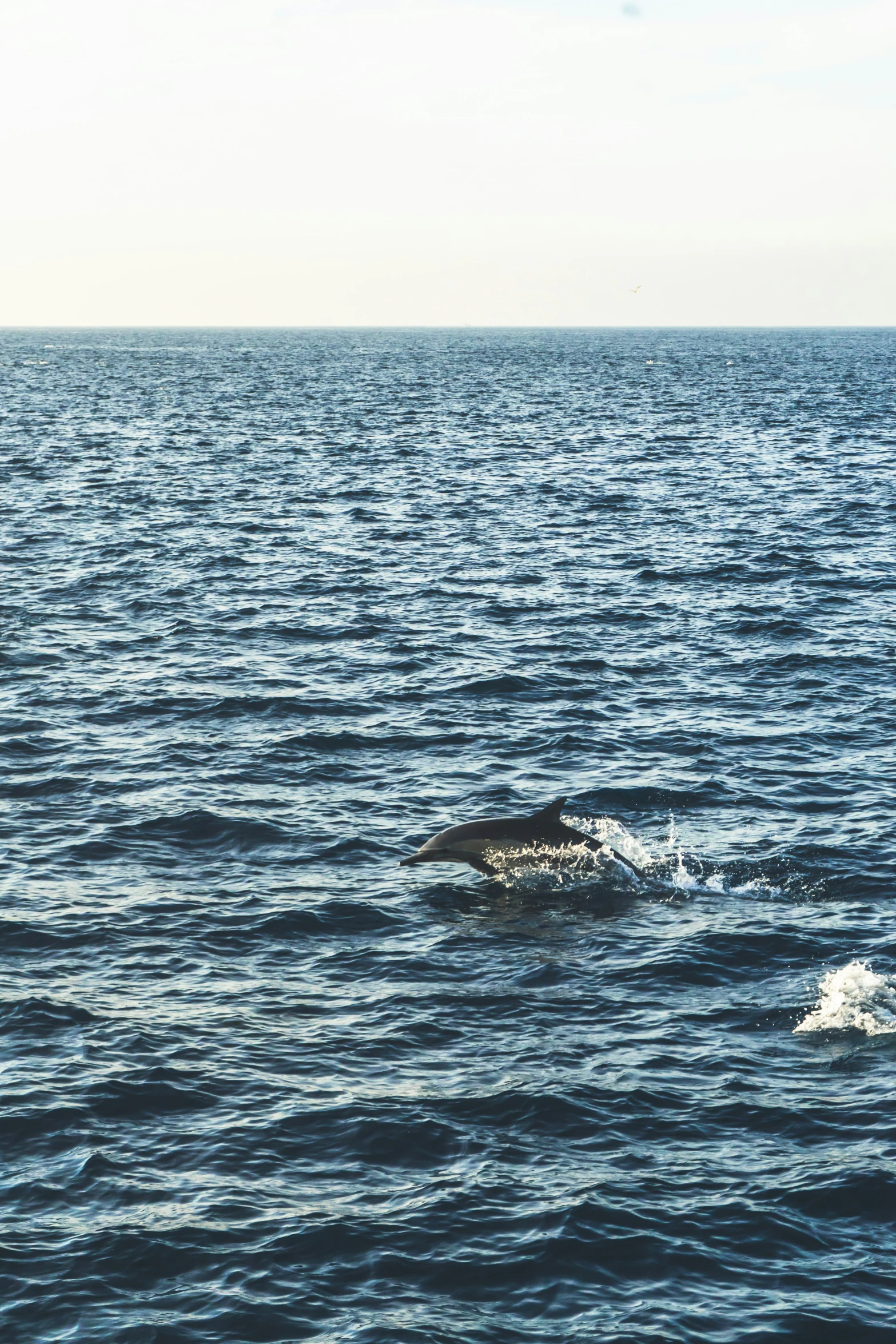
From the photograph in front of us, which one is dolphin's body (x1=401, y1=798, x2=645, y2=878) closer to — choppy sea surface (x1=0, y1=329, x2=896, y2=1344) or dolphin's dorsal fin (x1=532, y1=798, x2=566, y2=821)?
dolphin's dorsal fin (x1=532, y1=798, x2=566, y2=821)

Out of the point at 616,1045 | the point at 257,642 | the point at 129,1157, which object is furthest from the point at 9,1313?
the point at 257,642

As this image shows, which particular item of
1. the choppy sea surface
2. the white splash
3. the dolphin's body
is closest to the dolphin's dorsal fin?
the dolphin's body

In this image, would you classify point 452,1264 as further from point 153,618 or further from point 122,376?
point 122,376

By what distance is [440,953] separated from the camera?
22.2 meters

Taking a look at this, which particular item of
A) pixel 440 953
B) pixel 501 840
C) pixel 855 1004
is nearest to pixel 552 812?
pixel 501 840

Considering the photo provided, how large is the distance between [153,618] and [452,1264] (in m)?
31.0

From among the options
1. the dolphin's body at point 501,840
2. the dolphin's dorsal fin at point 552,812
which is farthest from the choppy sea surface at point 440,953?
the dolphin's dorsal fin at point 552,812

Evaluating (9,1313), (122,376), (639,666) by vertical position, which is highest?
(122,376)

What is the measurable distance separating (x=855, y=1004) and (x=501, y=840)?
6.94m

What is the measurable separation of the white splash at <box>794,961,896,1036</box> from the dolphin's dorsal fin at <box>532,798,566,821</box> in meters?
5.30

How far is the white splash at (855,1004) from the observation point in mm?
19797

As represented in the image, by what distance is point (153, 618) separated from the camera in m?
43.4

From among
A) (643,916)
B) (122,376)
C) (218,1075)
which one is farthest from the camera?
(122,376)

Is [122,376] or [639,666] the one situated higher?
[122,376]
